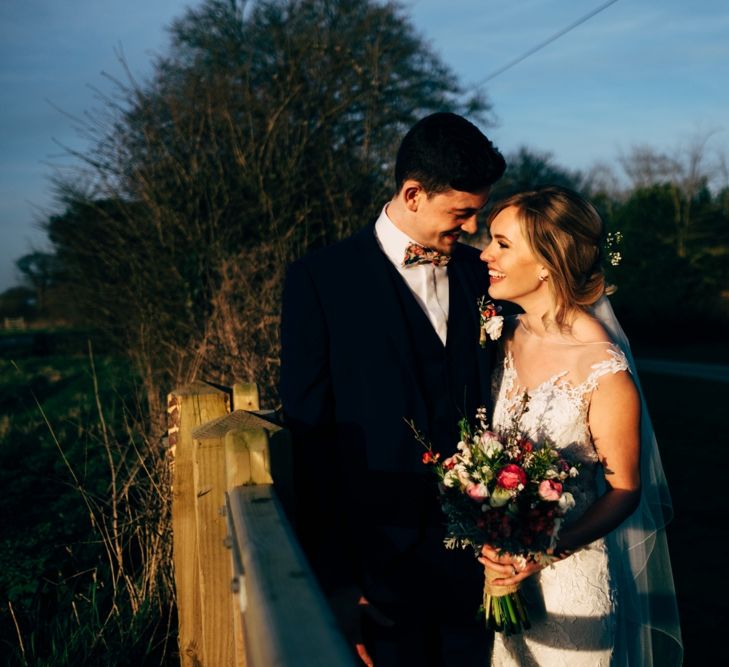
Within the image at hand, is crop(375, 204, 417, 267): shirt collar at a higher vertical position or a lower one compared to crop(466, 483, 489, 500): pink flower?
higher

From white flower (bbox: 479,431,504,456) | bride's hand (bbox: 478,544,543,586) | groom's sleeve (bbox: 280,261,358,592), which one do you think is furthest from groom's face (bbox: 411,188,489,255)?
bride's hand (bbox: 478,544,543,586)

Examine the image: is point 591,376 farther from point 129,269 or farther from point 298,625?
point 129,269

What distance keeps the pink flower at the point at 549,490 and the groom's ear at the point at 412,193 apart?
106 cm

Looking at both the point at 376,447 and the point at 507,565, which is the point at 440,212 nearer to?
the point at 376,447

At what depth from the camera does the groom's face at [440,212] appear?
2777mm

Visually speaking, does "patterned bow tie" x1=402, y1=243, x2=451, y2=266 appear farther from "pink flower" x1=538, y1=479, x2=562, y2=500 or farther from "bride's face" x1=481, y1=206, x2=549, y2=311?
"pink flower" x1=538, y1=479, x2=562, y2=500

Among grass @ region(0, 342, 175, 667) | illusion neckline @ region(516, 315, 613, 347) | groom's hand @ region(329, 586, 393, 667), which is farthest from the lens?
grass @ region(0, 342, 175, 667)

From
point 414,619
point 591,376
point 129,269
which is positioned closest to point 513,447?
point 591,376

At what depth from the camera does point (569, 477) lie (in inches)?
96.9

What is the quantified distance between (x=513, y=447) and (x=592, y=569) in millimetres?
638

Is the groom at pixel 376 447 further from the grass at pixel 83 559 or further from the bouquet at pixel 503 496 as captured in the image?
the grass at pixel 83 559

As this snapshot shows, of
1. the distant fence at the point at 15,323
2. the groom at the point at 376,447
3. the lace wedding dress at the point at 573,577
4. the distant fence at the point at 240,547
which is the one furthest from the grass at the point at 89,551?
the distant fence at the point at 15,323

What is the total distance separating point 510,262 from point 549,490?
945mm

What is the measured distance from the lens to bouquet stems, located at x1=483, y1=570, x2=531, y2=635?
2.50 meters
